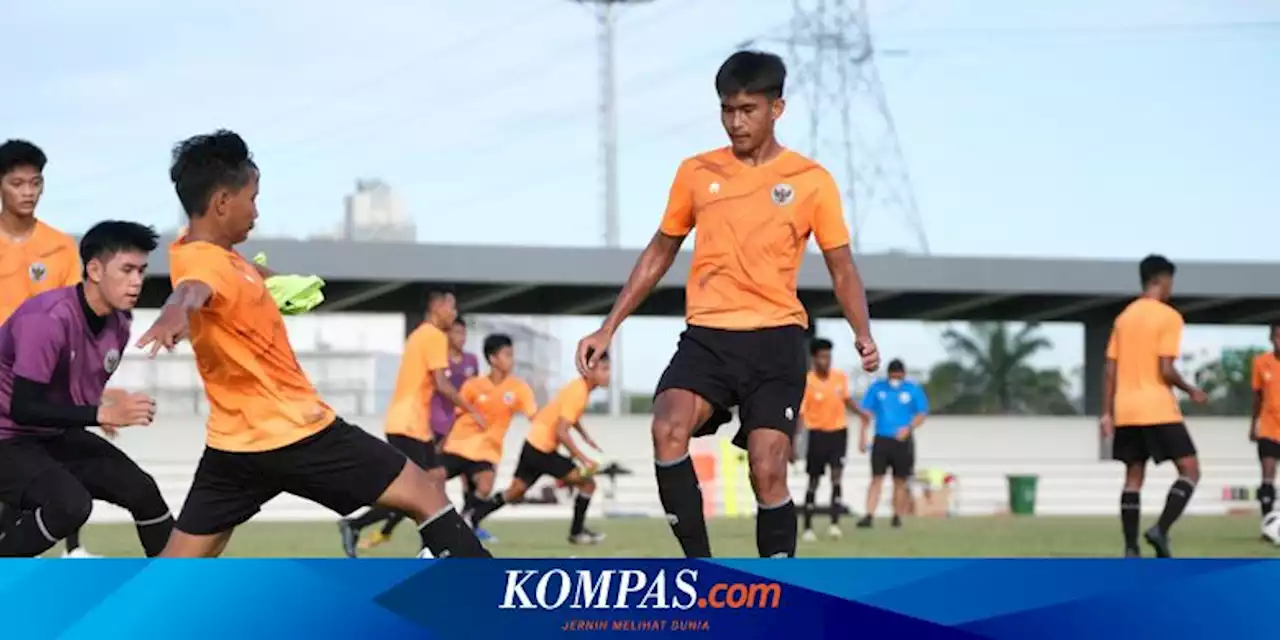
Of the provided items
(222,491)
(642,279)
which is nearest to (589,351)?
(642,279)

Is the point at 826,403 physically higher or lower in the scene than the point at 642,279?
lower

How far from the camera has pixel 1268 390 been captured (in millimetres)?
21734

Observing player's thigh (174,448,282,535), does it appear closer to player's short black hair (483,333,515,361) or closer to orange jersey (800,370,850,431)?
player's short black hair (483,333,515,361)

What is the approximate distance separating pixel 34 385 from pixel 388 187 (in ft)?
205

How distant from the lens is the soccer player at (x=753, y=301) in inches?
313

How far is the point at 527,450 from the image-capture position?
18.7 m

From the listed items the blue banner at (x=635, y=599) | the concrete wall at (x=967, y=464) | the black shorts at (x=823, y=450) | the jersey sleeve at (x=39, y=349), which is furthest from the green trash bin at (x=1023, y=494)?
the blue banner at (x=635, y=599)

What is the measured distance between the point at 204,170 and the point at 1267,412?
17273mm

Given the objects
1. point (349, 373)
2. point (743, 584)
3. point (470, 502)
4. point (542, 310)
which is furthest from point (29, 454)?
point (349, 373)

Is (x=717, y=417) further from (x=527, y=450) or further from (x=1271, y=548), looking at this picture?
(x=1271, y=548)

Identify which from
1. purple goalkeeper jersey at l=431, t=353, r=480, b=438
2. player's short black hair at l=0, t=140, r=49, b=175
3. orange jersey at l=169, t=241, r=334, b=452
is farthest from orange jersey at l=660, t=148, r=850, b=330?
purple goalkeeper jersey at l=431, t=353, r=480, b=438

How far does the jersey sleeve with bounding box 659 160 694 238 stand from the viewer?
26.9ft

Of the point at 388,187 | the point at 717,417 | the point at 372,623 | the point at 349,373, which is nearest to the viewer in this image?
the point at 372,623

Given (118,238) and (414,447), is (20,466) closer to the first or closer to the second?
(118,238)
